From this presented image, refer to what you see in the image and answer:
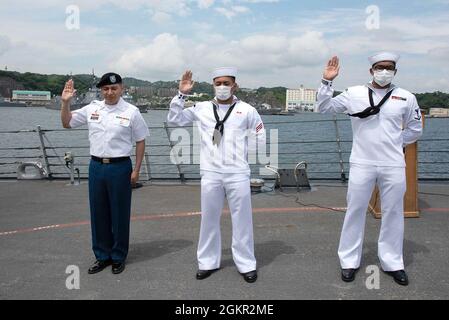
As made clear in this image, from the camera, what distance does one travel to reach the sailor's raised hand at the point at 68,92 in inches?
158

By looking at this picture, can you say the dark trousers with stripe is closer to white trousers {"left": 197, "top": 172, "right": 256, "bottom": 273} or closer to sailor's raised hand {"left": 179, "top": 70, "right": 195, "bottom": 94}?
white trousers {"left": 197, "top": 172, "right": 256, "bottom": 273}

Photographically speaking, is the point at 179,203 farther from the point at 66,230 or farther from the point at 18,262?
the point at 18,262

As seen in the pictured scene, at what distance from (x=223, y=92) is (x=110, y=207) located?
1529mm

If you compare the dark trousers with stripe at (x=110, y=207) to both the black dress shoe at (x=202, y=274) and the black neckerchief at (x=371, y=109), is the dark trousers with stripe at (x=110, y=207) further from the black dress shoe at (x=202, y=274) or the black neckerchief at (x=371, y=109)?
the black neckerchief at (x=371, y=109)

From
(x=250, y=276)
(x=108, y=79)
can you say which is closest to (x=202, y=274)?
(x=250, y=276)

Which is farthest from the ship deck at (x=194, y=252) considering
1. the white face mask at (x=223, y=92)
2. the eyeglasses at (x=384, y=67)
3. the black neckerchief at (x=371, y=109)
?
the eyeglasses at (x=384, y=67)

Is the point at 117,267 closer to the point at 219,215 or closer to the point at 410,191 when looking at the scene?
the point at 219,215

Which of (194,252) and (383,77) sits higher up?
(383,77)

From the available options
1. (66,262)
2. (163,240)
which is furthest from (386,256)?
(66,262)

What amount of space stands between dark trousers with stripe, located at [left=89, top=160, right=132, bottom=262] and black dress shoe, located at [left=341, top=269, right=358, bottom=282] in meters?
2.02

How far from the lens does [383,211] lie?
12.8ft

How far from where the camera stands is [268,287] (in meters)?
3.66

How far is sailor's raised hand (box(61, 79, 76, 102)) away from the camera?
4.01 m

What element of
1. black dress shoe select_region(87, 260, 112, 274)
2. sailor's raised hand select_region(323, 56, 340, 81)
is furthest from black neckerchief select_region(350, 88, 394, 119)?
black dress shoe select_region(87, 260, 112, 274)
